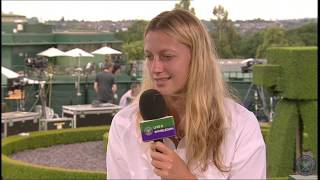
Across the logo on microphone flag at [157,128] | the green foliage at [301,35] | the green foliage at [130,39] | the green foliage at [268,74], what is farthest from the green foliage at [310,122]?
the green foliage at [130,39]

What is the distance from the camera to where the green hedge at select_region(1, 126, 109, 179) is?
25.7 ft

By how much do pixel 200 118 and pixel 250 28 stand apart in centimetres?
2909

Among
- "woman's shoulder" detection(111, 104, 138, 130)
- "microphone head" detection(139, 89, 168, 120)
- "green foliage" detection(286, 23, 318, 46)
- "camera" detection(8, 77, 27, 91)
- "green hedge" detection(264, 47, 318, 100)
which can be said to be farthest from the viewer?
"green foliage" detection(286, 23, 318, 46)

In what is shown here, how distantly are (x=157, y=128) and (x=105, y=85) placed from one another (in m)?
10.8

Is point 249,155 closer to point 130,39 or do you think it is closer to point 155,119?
point 155,119

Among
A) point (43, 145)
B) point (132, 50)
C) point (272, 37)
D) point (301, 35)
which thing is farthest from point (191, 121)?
point (132, 50)

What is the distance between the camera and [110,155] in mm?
2338

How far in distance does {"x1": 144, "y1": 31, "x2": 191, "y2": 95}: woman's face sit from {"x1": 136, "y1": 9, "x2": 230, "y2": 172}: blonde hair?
21 millimetres

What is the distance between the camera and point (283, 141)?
28.1 ft

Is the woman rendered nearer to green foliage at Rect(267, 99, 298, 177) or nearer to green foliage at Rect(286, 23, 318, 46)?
green foliage at Rect(267, 99, 298, 177)

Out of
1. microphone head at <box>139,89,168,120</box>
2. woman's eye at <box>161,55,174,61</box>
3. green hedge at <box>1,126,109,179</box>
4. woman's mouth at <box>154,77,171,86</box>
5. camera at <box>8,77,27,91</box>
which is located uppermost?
woman's eye at <box>161,55,174,61</box>

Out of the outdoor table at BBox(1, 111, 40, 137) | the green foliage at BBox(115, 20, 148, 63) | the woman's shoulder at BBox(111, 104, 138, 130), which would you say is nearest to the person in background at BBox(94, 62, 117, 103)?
the outdoor table at BBox(1, 111, 40, 137)

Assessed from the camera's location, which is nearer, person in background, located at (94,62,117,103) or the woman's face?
the woman's face

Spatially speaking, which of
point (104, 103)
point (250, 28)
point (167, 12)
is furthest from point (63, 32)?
point (167, 12)
